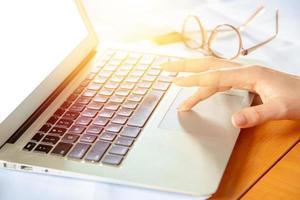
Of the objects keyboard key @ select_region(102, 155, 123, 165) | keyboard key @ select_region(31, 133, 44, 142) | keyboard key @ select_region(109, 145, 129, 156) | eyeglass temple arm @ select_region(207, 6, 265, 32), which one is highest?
eyeglass temple arm @ select_region(207, 6, 265, 32)

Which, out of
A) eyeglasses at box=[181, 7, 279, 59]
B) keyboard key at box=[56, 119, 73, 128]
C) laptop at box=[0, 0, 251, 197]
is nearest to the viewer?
laptop at box=[0, 0, 251, 197]

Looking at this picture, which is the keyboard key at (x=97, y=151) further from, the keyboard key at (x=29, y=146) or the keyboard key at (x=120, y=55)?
the keyboard key at (x=120, y=55)

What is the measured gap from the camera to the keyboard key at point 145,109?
0.67 meters

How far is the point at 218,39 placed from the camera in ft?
3.09

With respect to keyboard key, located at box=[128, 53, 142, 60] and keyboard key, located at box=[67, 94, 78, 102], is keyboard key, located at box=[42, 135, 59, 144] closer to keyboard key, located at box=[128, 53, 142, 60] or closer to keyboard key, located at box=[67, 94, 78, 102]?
keyboard key, located at box=[67, 94, 78, 102]

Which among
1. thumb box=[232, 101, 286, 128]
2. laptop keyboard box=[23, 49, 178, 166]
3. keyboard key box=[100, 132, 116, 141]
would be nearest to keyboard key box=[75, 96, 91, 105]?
laptop keyboard box=[23, 49, 178, 166]

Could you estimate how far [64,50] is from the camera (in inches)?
31.5

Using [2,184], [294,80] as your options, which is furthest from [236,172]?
[2,184]

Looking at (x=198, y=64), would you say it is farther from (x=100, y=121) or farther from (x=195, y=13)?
(x=195, y=13)

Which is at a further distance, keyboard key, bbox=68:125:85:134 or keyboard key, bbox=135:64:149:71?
keyboard key, bbox=135:64:149:71

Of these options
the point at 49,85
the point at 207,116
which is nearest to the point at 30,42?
the point at 49,85

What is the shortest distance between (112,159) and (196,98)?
15 centimetres

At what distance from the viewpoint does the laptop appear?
0.57 metres

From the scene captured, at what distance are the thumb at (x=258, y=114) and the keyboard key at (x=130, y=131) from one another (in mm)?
132
